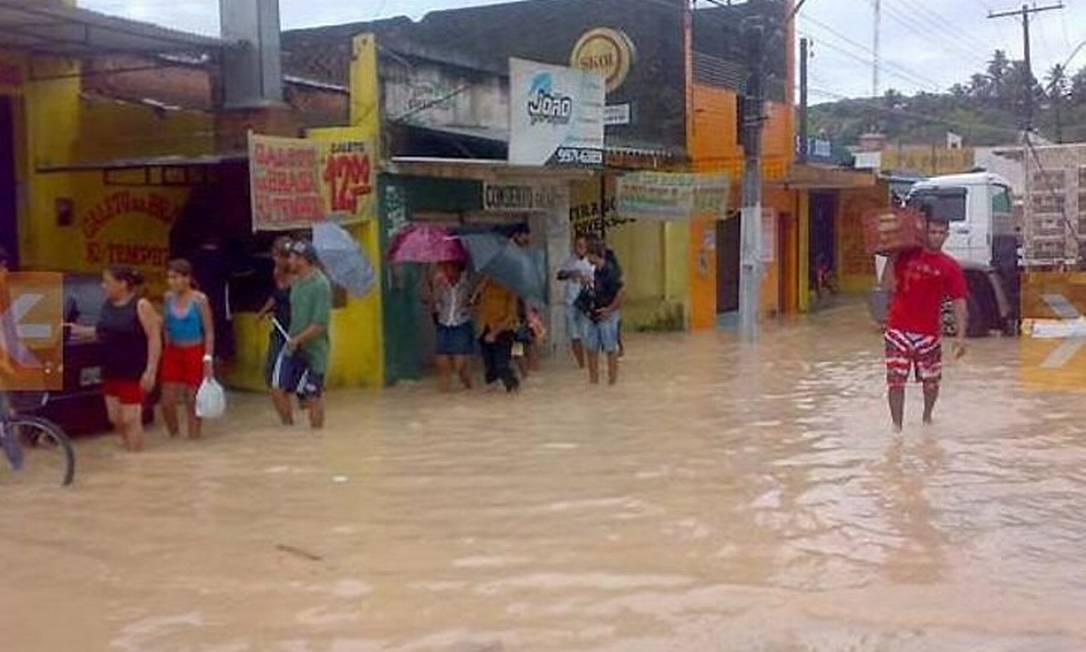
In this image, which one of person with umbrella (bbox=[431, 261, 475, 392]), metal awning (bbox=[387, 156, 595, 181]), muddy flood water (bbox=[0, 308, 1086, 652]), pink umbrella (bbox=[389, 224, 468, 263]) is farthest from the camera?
metal awning (bbox=[387, 156, 595, 181])

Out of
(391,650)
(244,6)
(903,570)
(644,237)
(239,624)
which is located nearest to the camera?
(391,650)

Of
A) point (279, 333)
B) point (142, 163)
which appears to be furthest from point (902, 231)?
point (142, 163)

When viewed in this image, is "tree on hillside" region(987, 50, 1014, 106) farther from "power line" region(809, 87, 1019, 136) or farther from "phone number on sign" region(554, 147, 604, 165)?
"phone number on sign" region(554, 147, 604, 165)

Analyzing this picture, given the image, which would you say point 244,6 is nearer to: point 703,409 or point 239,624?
point 703,409

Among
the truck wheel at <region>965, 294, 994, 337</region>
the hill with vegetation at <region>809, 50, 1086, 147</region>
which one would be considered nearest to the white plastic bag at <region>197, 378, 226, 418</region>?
the truck wheel at <region>965, 294, 994, 337</region>

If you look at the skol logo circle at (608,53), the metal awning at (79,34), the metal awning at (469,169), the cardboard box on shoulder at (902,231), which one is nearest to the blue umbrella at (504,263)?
the metal awning at (469,169)

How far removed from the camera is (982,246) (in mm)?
19516

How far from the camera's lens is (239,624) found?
19.7ft

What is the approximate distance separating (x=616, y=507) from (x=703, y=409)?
4699mm

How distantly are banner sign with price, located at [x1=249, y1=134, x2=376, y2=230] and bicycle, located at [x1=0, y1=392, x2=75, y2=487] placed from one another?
12.3 ft

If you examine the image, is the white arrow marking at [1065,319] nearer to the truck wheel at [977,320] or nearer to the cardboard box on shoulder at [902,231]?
the truck wheel at [977,320]

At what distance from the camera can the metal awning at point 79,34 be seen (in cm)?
1180

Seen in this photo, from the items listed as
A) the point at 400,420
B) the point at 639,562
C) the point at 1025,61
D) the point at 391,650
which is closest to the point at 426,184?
the point at 400,420

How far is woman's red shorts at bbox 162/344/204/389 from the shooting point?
1095 cm
